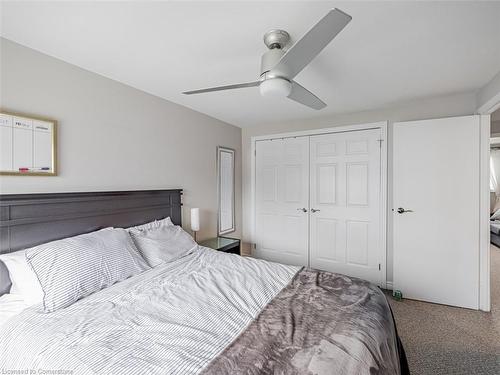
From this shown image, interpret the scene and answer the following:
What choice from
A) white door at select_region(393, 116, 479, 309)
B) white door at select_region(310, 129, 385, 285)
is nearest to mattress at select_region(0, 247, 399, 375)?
white door at select_region(393, 116, 479, 309)

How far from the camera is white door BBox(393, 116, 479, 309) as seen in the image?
2.51 metres

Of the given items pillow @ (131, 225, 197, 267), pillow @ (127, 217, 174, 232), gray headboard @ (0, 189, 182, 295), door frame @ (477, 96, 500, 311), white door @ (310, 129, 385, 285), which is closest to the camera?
gray headboard @ (0, 189, 182, 295)

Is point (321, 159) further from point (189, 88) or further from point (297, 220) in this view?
A: point (189, 88)

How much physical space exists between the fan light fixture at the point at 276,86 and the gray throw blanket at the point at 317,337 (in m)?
1.24

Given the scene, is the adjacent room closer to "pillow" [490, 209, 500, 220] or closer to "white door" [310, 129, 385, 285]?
"white door" [310, 129, 385, 285]

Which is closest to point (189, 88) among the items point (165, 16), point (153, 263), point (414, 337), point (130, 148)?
point (130, 148)

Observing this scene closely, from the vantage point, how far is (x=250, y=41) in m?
1.62

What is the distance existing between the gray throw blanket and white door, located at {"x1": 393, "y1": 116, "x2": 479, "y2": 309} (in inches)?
61.4

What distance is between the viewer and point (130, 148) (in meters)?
2.35

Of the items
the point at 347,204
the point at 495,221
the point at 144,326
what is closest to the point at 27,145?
the point at 144,326

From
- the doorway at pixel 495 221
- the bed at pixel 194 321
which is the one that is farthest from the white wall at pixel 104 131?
the doorway at pixel 495 221

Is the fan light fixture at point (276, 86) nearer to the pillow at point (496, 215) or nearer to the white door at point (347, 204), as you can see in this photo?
the white door at point (347, 204)

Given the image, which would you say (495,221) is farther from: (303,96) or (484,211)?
(303,96)

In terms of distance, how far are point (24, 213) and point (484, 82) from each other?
389 cm
